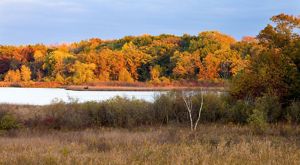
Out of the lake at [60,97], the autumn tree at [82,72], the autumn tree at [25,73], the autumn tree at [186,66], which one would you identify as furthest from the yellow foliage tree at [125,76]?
the autumn tree at [25,73]

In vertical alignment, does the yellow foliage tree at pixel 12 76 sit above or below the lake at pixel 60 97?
above

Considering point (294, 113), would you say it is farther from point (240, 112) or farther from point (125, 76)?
point (125, 76)

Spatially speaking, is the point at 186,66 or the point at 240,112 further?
the point at 186,66

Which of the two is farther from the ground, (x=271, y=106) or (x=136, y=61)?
(x=136, y=61)

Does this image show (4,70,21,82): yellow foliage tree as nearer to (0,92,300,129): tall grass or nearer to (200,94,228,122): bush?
(0,92,300,129): tall grass

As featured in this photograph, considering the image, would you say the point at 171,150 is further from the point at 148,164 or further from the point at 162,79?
the point at 162,79

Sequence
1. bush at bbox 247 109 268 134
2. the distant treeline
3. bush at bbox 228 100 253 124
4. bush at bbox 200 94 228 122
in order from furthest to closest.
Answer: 1. the distant treeline
2. bush at bbox 200 94 228 122
3. bush at bbox 228 100 253 124
4. bush at bbox 247 109 268 134

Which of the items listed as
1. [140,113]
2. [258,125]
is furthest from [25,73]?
[258,125]

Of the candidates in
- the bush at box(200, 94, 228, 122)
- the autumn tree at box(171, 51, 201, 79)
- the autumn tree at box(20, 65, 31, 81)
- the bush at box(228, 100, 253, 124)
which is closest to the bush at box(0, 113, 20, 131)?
the bush at box(200, 94, 228, 122)

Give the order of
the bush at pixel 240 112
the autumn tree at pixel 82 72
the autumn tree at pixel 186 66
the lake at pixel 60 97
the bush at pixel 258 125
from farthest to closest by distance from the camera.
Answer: the autumn tree at pixel 82 72
the autumn tree at pixel 186 66
the lake at pixel 60 97
the bush at pixel 240 112
the bush at pixel 258 125

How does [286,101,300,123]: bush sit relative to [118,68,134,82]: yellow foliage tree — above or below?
below

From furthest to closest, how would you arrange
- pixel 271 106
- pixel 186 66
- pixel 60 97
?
pixel 186 66, pixel 60 97, pixel 271 106

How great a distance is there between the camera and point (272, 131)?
21609mm

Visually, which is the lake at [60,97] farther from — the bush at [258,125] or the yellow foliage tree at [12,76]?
the yellow foliage tree at [12,76]
